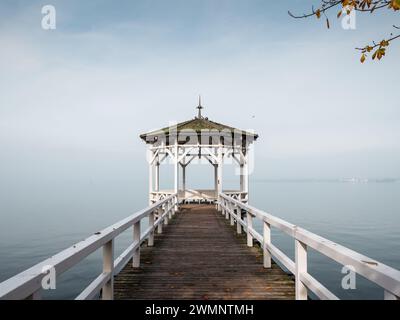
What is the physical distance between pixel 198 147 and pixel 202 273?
10.5 m

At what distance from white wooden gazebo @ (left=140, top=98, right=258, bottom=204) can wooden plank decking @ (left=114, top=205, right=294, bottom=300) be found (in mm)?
7303

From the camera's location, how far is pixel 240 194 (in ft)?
55.3

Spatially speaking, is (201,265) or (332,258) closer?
(332,258)

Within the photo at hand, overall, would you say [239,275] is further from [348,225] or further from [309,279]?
[348,225]

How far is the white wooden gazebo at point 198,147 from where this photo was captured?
621 inches

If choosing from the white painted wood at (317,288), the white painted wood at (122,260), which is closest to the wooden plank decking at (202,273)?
the white painted wood at (122,260)

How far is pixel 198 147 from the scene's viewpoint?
1565 cm

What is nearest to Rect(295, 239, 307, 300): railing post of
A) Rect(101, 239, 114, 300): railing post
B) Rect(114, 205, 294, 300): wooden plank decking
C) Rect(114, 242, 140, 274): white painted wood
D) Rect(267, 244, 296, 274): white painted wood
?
Rect(267, 244, 296, 274): white painted wood

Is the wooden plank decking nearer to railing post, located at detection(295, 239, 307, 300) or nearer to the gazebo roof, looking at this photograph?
railing post, located at detection(295, 239, 307, 300)

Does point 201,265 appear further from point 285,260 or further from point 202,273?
point 285,260

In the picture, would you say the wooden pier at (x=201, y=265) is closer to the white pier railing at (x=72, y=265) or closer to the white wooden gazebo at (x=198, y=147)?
the white pier railing at (x=72, y=265)

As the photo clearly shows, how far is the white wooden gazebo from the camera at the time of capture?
1578 centimetres

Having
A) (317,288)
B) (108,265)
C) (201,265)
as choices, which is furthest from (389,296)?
(201,265)
